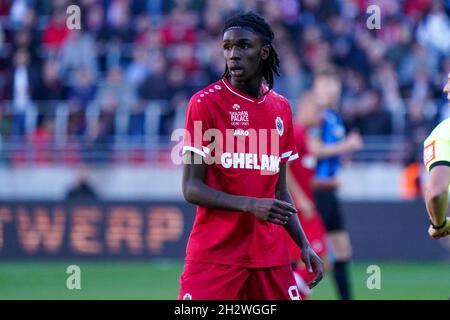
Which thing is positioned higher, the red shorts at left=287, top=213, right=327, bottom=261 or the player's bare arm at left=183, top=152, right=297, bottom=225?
the player's bare arm at left=183, top=152, right=297, bottom=225

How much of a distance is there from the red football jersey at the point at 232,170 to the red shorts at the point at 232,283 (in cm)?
5

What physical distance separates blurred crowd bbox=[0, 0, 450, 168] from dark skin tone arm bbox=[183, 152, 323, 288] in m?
11.6

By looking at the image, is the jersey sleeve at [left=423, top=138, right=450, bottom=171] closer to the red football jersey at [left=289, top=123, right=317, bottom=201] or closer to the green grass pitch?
the red football jersey at [left=289, top=123, right=317, bottom=201]

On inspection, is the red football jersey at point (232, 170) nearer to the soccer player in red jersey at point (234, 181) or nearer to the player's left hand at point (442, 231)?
the soccer player in red jersey at point (234, 181)

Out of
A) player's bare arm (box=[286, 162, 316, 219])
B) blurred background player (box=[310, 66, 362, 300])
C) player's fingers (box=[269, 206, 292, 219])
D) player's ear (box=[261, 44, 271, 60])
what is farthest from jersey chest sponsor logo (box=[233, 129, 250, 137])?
blurred background player (box=[310, 66, 362, 300])

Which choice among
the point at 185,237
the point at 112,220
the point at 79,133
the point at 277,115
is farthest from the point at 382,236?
the point at 277,115

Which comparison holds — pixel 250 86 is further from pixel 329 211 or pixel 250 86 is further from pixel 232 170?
pixel 329 211

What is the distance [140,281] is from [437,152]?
9220 mm

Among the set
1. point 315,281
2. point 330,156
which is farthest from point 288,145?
point 330,156

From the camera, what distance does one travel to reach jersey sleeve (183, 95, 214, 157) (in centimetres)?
597

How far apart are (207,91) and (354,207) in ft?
35.6

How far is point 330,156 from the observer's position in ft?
37.7

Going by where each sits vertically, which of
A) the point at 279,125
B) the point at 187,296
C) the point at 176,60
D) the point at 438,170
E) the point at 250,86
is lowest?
the point at 187,296

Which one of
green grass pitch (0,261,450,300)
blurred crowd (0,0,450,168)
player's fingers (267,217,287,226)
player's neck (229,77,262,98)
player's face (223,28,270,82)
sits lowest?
green grass pitch (0,261,450,300)
